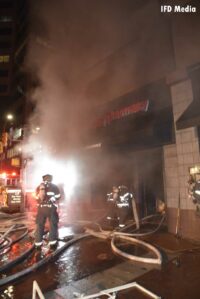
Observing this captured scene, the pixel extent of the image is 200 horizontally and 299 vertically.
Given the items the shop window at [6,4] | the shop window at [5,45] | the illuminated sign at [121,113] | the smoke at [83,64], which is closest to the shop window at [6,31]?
the shop window at [5,45]

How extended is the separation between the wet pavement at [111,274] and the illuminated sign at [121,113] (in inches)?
165

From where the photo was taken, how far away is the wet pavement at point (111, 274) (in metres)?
3.46

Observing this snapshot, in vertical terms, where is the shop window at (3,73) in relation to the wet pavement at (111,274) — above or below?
above

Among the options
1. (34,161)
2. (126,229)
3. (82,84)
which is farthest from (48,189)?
(34,161)

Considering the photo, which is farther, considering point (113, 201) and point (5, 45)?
point (5, 45)

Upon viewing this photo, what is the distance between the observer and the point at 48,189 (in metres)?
6.15

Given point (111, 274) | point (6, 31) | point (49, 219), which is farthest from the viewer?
point (6, 31)

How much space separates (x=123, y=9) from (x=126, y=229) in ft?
24.6

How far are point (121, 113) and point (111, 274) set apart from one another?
5808mm

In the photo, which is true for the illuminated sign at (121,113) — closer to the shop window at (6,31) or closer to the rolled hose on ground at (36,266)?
the rolled hose on ground at (36,266)

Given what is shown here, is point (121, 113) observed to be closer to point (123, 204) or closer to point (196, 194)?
point (123, 204)

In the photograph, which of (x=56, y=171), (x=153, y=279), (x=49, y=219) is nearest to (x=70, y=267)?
(x=153, y=279)

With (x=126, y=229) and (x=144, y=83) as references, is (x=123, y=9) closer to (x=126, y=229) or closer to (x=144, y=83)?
(x=144, y=83)

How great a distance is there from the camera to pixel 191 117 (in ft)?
18.7
